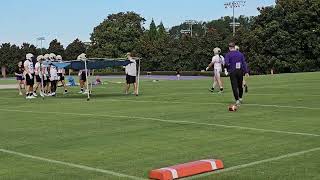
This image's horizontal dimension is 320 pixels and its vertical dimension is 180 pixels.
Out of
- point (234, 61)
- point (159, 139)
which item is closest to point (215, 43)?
point (234, 61)

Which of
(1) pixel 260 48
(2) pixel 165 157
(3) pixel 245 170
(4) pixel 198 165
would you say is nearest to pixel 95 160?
(2) pixel 165 157

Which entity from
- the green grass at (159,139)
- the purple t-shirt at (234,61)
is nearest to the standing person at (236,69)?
the purple t-shirt at (234,61)

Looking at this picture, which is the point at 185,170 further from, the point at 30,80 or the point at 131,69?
the point at 30,80

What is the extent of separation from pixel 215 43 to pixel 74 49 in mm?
43944

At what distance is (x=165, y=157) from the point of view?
324 inches

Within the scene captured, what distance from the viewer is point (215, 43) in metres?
78.2

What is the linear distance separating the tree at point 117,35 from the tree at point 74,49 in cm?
511

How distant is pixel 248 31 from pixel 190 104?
2213 inches

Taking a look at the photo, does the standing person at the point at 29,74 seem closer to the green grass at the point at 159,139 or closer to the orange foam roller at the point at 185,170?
the green grass at the point at 159,139

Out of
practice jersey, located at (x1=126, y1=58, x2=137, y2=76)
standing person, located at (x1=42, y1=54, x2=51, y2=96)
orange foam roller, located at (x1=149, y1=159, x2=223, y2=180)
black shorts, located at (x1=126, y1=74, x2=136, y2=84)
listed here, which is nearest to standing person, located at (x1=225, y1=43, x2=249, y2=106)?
orange foam roller, located at (x1=149, y1=159, x2=223, y2=180)

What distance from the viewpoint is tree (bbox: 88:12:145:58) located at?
102 m

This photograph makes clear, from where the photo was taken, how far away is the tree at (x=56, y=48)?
114250 millimetres

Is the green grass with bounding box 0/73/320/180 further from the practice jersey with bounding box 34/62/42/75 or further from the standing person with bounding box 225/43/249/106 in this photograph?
the practice jersey with bounding box 34/62/42/75

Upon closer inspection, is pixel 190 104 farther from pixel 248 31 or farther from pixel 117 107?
pixel 248 31
